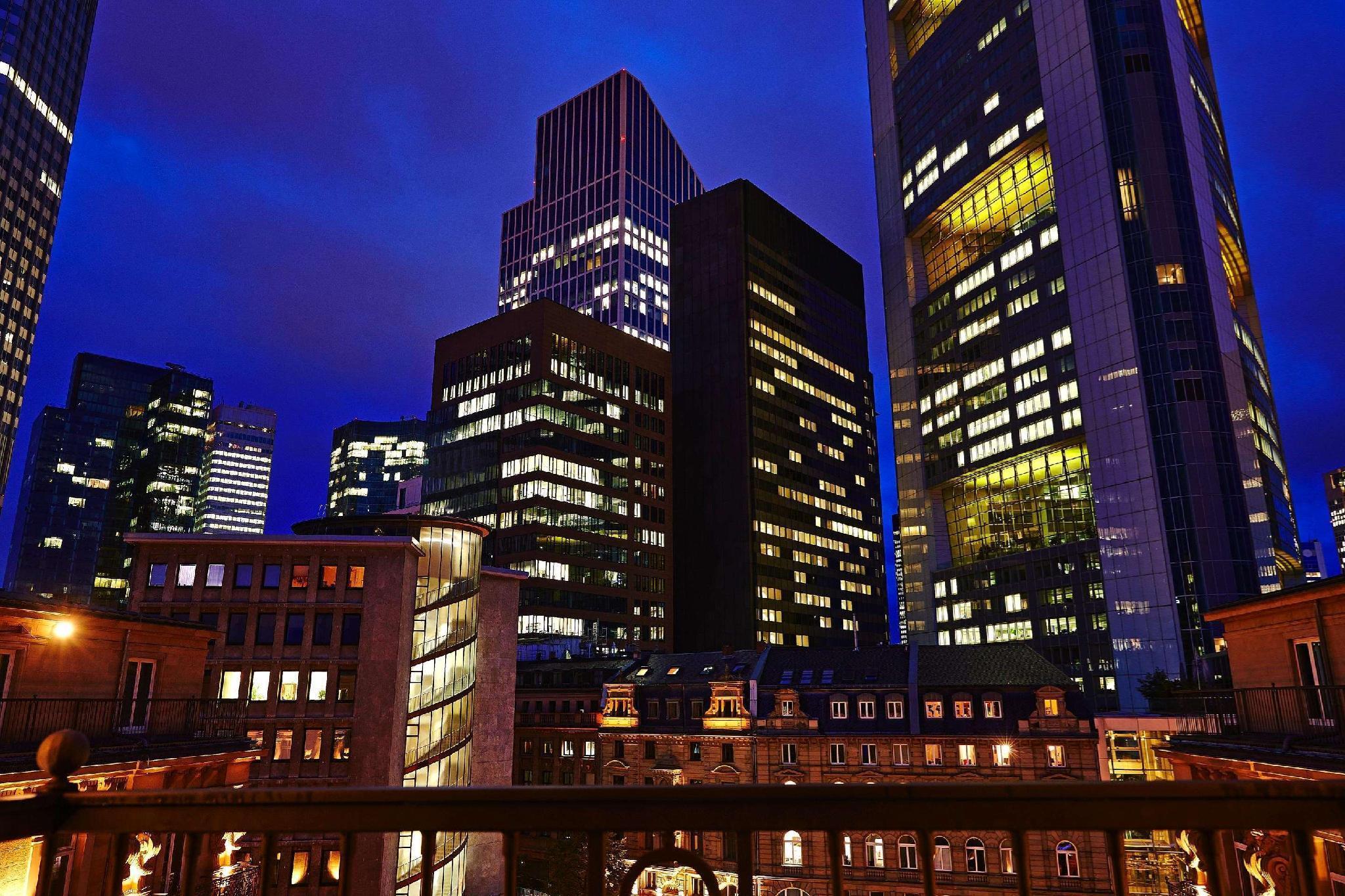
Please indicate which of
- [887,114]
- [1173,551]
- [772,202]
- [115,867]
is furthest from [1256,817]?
[772,202]

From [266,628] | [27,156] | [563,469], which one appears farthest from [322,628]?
[27,156]

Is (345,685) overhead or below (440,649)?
below

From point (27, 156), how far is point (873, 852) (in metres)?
161

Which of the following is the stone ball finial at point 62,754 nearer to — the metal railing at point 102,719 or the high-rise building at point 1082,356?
Answer: the metal railing at point 102,719

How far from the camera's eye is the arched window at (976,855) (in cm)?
5479

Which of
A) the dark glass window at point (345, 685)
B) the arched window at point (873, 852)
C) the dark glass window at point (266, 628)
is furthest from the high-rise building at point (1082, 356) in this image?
the dark glass window at point (266, 628)

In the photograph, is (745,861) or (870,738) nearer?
(745,861)

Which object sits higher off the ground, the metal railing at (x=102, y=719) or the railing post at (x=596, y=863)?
the railing post at (x=596, y=863)

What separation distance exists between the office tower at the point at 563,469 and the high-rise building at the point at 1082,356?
41.8 m

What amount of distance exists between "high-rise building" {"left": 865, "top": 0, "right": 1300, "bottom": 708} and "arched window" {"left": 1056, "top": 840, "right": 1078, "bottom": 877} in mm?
37502

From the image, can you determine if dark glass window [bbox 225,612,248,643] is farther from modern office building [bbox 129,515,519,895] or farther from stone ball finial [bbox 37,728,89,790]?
stone ball finial [bbox 37,728,89,790]

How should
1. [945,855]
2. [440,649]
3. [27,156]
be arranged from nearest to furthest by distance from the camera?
[945,855] → [440,649] → [27,156]

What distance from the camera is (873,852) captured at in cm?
5766

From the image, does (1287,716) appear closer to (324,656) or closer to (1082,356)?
(324,656)
